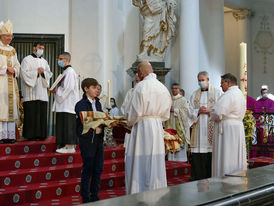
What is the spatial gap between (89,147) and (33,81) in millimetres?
3418

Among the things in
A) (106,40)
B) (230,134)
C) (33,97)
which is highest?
(106,40)

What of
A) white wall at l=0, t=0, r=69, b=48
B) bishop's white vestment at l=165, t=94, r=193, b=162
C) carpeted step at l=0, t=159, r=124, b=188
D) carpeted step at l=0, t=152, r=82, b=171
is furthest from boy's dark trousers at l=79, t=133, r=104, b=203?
white wall at l=0, t=0, r=69, b=48

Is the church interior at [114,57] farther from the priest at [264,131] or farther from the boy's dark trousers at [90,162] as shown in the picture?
the boy's dark trousers at [90,162]

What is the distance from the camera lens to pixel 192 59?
11586mm

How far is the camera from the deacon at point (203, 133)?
7.25 metres

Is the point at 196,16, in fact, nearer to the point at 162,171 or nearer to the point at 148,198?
the point at 162,171

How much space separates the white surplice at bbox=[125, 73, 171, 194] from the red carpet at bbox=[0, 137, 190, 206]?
1.00m

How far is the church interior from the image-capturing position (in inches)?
254

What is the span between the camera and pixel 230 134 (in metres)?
6.47

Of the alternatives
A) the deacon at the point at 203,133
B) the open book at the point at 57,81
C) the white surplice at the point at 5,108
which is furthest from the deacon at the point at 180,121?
the white surplice at the point at 5,108

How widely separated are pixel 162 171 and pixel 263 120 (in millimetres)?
5262

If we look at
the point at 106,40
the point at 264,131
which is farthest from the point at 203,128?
the point at 106,40

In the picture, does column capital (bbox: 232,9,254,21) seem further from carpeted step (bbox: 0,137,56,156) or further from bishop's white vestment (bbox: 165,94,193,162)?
carpeted step (bbox: 0,137,56,156)

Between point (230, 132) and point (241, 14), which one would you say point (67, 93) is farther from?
point (241, 14)
